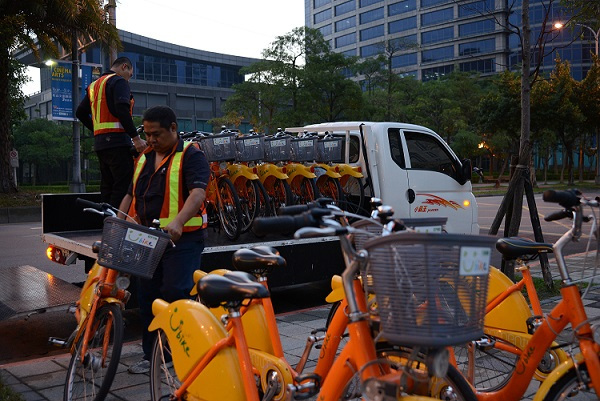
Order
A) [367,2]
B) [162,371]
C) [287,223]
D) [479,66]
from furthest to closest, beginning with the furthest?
[367,2], [479,66], [162,371], [287,223]

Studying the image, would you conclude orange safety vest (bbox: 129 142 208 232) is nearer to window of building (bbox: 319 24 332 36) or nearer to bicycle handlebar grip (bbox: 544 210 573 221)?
bicycle handlebar grip (bbox: 544 210 573 221)

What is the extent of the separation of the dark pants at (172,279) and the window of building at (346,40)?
3682 inches

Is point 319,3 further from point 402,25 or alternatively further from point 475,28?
point 475,28

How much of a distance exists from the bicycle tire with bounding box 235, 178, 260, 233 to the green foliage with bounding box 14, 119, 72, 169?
42.7 meters

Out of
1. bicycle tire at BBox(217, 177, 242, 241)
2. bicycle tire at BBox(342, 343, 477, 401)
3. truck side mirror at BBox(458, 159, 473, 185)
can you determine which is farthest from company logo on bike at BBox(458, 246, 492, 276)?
truck side mirror at BBox(458, 159, 473, 185)

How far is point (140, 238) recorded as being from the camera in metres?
3.84

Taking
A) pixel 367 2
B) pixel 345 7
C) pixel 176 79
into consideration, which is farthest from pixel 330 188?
pixel 345 7

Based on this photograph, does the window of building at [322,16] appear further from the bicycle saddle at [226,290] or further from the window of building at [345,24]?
the bicycle saddle at [226,290]

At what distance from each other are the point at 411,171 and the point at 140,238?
Result: 529cm

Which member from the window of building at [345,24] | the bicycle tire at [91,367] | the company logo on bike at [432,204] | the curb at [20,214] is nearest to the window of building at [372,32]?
the window of building at [345,24]

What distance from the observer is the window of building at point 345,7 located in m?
94.9

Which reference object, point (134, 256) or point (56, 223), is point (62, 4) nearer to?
point (56, 223)

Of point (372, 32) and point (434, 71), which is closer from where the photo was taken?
point (434, 71)

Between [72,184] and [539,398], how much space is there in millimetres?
22722
